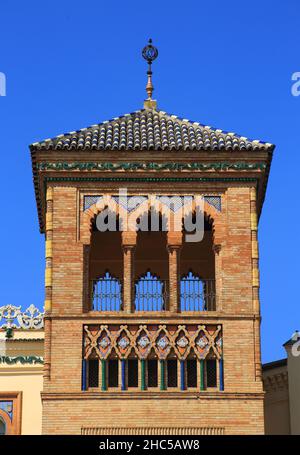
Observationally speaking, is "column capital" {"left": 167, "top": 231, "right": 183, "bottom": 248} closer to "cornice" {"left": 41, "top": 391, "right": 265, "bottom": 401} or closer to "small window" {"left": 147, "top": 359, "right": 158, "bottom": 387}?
"small window" {"left": 147, "top": 359, "right": 158, "bottom": 387}

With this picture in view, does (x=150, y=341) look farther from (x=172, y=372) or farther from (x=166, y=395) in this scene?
(x=166, y=395)

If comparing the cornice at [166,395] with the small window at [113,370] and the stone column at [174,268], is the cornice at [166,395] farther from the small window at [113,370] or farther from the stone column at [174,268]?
the stone column at [174,268]

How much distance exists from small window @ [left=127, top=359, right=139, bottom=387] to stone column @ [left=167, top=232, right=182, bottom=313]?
1.12m

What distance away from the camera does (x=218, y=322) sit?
99.5 ft

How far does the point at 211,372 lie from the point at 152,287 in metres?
2.28

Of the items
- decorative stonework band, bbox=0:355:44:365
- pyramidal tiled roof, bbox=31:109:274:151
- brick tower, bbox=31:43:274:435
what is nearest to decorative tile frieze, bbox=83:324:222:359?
brick tower, bbox=31:43:274:435

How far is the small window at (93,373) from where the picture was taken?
2997 centimetres
